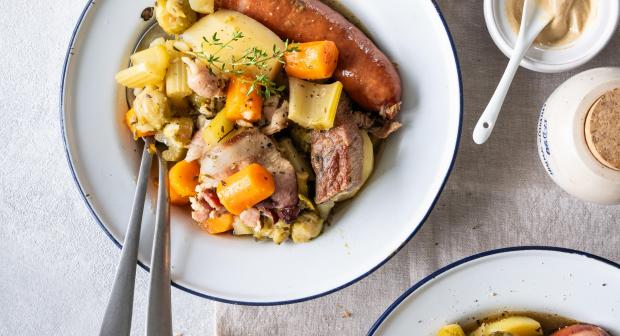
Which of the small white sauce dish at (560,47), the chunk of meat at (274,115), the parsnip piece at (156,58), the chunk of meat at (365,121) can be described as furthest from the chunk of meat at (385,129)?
the parsnip piece at (156,58)

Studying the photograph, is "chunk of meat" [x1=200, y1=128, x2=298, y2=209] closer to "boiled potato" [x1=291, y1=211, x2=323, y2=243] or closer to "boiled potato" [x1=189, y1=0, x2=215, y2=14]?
"boiled potato" [x1=291, y1=211, x2=323, y2=243]

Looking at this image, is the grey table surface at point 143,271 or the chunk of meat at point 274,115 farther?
the grey table surface at point 143,271

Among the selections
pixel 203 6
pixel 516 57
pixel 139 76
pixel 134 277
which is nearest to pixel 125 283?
pixel 134 277

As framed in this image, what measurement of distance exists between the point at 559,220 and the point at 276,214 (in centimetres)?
91

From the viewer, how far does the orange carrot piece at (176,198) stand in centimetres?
192

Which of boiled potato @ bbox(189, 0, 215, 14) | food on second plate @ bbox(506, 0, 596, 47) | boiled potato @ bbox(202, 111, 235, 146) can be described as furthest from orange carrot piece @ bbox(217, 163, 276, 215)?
food on second plate @ bbox(506, 0, 596, 47)

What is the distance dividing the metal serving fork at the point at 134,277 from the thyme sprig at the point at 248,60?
0.39 metres

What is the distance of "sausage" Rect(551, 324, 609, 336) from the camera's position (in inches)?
71.1

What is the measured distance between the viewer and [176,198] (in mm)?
1937

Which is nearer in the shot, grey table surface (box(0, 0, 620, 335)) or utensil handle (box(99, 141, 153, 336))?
utensil handle (box(99, 141, 153, 336))

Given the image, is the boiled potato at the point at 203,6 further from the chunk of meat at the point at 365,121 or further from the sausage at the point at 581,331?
the sausage at the point at 581,331

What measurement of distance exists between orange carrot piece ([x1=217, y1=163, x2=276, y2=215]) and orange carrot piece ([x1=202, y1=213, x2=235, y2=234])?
0.09 meters

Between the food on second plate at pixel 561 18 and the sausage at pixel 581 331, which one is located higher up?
the food on second plate at pixel 561 18

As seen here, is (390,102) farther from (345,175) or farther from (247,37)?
(247,37)
